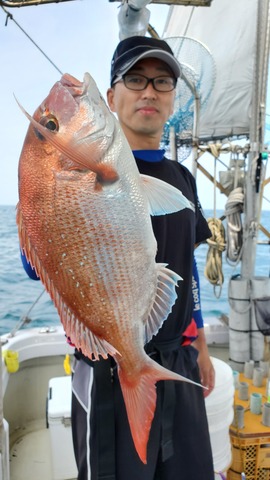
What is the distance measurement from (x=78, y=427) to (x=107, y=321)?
0.77 metres

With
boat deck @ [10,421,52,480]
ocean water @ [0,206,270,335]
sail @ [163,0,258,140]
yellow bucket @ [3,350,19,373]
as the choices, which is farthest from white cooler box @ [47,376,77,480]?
ocean water @ [0,206,270,335]

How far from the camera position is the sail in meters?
4.33

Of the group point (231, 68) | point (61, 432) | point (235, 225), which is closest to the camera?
point (61, 432)

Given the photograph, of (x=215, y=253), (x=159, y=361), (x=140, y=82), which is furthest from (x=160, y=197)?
(x=215, y=253)

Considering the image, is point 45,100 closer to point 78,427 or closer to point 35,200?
point 35,200

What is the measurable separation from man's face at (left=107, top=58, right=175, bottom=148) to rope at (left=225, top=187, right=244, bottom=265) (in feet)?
8.06

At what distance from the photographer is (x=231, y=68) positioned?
14.9 feet

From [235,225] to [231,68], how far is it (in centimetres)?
212

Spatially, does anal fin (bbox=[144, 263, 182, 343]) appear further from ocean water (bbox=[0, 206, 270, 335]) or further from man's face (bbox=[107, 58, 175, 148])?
ocean water (bbox=[0, 206, 270, 335])

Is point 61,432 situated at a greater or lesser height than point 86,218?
lesser

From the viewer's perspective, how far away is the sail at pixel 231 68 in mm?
4328

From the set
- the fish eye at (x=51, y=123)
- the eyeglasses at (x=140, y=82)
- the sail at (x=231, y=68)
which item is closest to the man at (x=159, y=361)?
the eyeglasses at (x=140, y=82)

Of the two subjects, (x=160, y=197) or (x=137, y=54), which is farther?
(x=137, y=54)

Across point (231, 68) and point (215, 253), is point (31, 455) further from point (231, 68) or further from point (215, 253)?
point (231, 68)
